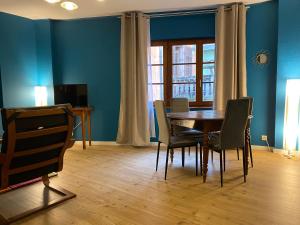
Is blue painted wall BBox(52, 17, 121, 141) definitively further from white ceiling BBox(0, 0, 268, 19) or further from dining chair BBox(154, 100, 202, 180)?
dining chair BBox(154, 100, 202, 180)

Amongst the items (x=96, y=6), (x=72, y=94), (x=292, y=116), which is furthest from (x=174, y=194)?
(x=96, y=6)

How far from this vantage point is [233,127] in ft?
10.1

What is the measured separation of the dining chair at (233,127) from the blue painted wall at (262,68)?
1708 millimetres

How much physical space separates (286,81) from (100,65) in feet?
11.1

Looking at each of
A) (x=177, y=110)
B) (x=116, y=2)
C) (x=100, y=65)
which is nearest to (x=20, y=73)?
(x=100, y=65)

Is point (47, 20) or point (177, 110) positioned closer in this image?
point (177, 110)

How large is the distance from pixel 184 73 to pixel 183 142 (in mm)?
2063

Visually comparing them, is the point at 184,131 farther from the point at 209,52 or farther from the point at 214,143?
the point at 209,52

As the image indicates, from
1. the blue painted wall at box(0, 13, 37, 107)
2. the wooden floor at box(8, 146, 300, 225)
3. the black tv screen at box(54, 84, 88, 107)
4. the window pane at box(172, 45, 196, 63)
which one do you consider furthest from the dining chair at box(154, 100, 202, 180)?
the blue painted wall at box(0, 13, 37, 107)

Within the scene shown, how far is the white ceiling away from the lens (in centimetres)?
426

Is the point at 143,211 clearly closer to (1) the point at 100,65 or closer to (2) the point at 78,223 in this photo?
(2) the point at 78,223

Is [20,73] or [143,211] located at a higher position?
[20,73]

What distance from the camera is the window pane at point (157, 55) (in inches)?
202

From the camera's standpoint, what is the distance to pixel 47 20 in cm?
528
